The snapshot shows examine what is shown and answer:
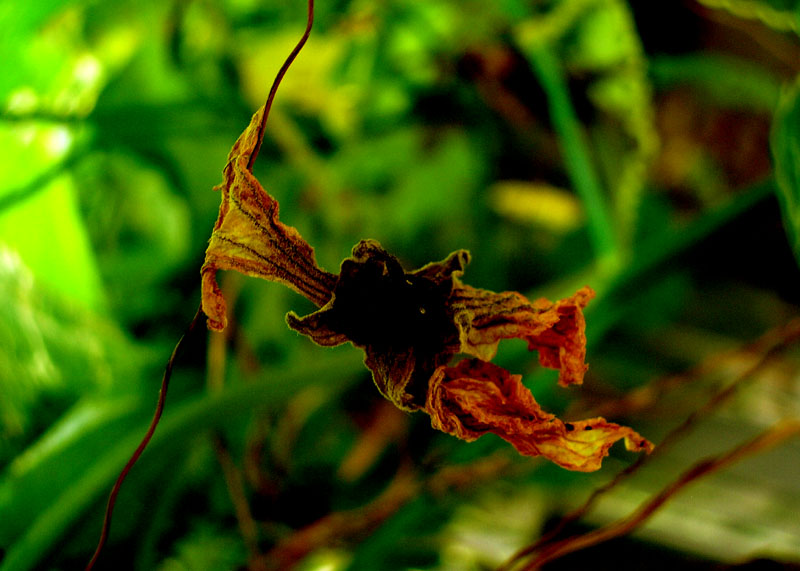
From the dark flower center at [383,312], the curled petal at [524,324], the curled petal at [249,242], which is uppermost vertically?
the curled petal at [249,242]

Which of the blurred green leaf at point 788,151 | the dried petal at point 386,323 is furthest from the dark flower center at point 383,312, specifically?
the blurred green leaf at point 788,151

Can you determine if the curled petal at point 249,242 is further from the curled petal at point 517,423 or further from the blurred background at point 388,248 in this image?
the blurred background at point 388,248

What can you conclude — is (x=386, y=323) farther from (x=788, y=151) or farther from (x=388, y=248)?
(x=388, y=248)

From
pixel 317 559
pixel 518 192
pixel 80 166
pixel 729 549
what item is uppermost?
pixel 80 166

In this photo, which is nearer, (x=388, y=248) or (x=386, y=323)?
(x=386, y=323)

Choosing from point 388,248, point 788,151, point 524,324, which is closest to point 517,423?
point 524,324

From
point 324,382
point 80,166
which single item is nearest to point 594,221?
point 324,382

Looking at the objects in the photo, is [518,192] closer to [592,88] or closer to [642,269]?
[592,88]
